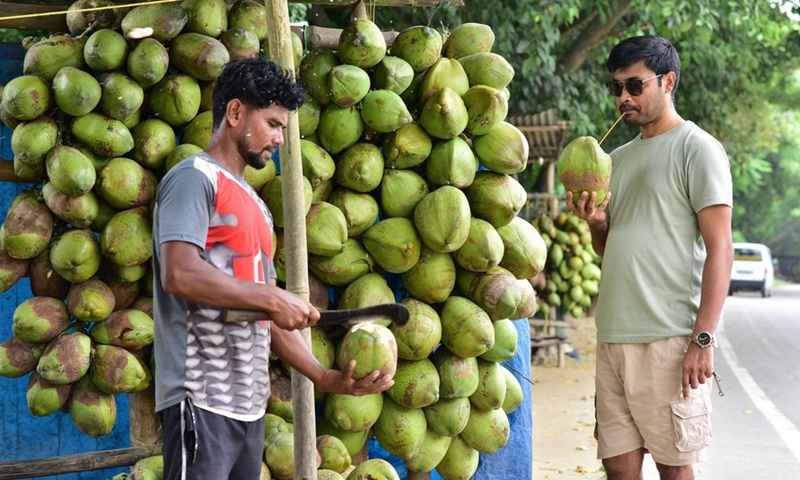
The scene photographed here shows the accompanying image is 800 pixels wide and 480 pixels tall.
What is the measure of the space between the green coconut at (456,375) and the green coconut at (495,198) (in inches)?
23.4

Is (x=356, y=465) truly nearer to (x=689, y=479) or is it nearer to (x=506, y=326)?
(x=506, y=326)

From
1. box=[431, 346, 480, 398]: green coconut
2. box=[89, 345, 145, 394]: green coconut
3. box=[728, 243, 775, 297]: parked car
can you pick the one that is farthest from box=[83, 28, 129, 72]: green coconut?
box=[728, 243, 775, 297]: parked car

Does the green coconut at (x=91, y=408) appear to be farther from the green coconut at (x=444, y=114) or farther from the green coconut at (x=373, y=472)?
the green coconut at (x=444, y=114)

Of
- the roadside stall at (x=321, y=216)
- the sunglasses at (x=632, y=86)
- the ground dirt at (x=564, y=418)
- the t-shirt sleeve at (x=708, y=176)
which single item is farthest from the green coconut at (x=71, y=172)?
the ground dirt at (x=564, y=418)

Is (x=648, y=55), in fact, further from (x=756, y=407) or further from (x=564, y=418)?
(x=756, y=407)

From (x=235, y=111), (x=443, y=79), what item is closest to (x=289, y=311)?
(x=235, y=111)

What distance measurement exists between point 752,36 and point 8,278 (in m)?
11.9

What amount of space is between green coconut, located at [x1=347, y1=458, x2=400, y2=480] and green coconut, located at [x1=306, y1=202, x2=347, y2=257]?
2.74 feet

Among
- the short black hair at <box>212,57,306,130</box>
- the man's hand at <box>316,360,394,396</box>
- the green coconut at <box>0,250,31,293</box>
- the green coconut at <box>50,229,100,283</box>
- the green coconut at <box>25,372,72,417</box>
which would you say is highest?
the short black hair at <box>212,57,306,130</box>

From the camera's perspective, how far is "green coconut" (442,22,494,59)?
386cm

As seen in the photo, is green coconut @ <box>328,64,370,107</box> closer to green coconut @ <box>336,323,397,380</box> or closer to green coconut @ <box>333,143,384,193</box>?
green coconut @ <box>333,143,384,193</box>

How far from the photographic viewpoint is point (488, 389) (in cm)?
367

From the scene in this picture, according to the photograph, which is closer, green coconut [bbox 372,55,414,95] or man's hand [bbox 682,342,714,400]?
man's hand [bbox 682,342,714,400]

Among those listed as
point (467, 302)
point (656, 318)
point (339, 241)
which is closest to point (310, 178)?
point (339, 241)
